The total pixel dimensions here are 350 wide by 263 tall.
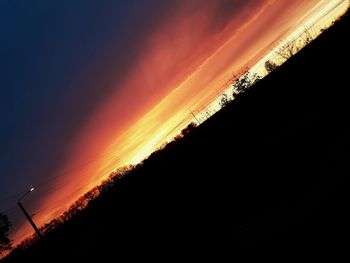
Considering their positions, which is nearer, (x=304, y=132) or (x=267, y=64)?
(x=304, y=132)

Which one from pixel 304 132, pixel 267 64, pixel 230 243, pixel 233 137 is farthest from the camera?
pixel 267 64

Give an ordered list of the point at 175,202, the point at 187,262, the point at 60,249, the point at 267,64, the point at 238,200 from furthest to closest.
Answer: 1. the point at 267,64
2. the point at 60,249
3. the point at 175,202
4. the point at 238,200
5. the point at 187,262

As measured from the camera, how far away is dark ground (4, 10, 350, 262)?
848 centimetres

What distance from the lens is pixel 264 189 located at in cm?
1259

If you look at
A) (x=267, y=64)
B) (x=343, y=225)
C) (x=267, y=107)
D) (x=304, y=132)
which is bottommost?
(x=343, y=225)

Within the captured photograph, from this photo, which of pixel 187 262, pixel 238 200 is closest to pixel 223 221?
pixel 238 200

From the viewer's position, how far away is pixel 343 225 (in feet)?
24.3

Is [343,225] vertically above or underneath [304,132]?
underneath

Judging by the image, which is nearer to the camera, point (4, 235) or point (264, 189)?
point (264, 189)

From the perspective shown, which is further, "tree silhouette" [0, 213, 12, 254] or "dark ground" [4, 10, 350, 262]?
"tree silhouette" [0, 213, 12, 254]

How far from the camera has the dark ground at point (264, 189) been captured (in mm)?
8484

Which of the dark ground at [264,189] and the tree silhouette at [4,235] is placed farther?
the tree silhouette at [4,235]

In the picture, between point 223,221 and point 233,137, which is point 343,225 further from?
point 233,137

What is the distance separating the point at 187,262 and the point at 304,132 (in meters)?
7.14
